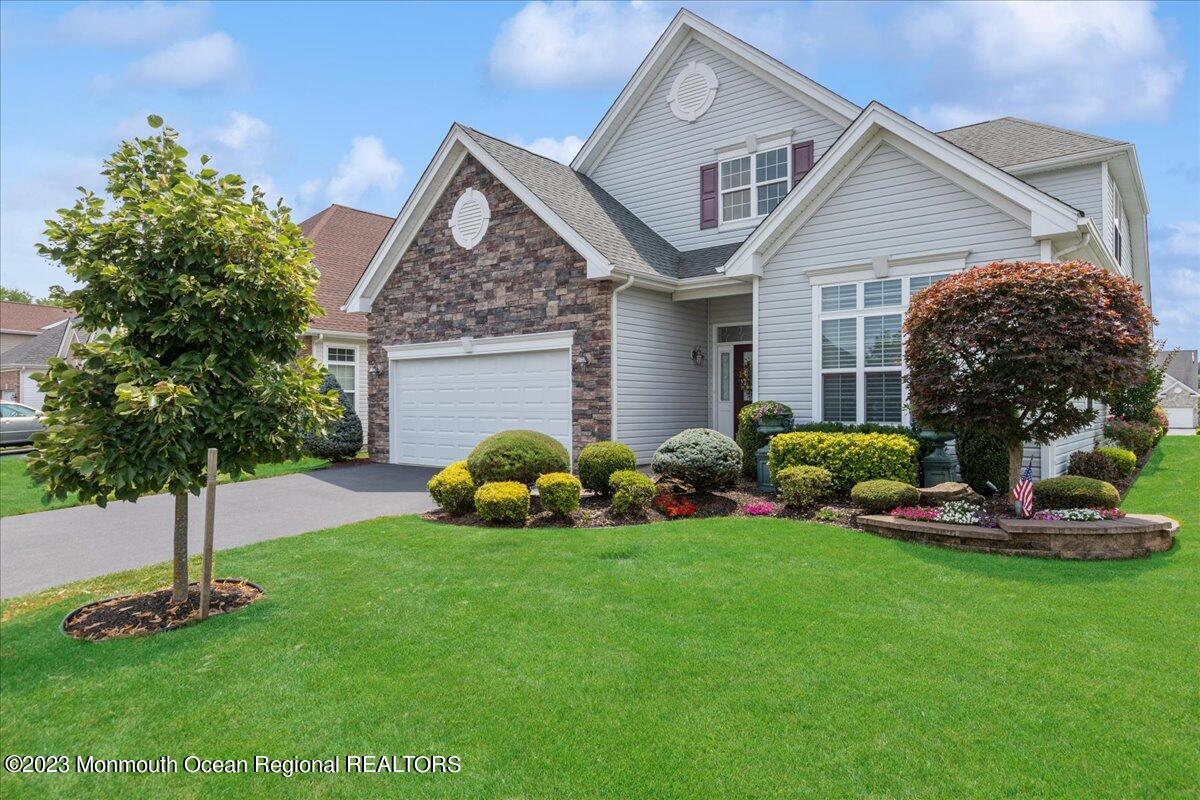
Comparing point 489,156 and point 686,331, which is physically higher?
point 489,156

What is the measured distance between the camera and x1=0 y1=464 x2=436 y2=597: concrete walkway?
773 cm

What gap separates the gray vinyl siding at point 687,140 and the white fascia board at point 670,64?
0.15m

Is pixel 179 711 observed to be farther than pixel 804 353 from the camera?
No

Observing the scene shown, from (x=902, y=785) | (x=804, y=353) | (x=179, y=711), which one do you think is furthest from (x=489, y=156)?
(x=902, y=785)

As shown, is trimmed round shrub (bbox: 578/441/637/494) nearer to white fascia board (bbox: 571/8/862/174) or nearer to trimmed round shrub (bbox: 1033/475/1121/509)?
trimmed round shrub (bbox: 1033/475/1121/509)

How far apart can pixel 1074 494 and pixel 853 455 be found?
2536 mm

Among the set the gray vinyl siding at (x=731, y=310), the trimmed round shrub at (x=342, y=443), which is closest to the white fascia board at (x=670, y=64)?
the gray vinyl siding at (x=731, y=310)

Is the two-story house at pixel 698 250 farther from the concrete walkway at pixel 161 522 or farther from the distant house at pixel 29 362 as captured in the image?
the distant house at pixel 29 362

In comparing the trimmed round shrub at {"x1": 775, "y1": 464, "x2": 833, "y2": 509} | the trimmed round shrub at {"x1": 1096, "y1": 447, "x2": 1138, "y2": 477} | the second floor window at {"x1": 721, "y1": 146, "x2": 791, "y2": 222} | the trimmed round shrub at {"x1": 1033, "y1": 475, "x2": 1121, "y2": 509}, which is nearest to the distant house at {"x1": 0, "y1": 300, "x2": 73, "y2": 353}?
the second floor window at {"x1": 721, "y1": 146, "x2": 791, "y2": 222}

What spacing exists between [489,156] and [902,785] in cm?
1305

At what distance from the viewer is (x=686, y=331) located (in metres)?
14.3

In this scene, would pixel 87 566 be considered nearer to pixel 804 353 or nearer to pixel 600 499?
pixel 600 499

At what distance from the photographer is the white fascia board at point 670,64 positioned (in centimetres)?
1345

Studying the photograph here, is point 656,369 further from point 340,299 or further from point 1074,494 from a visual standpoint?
point 340,299
